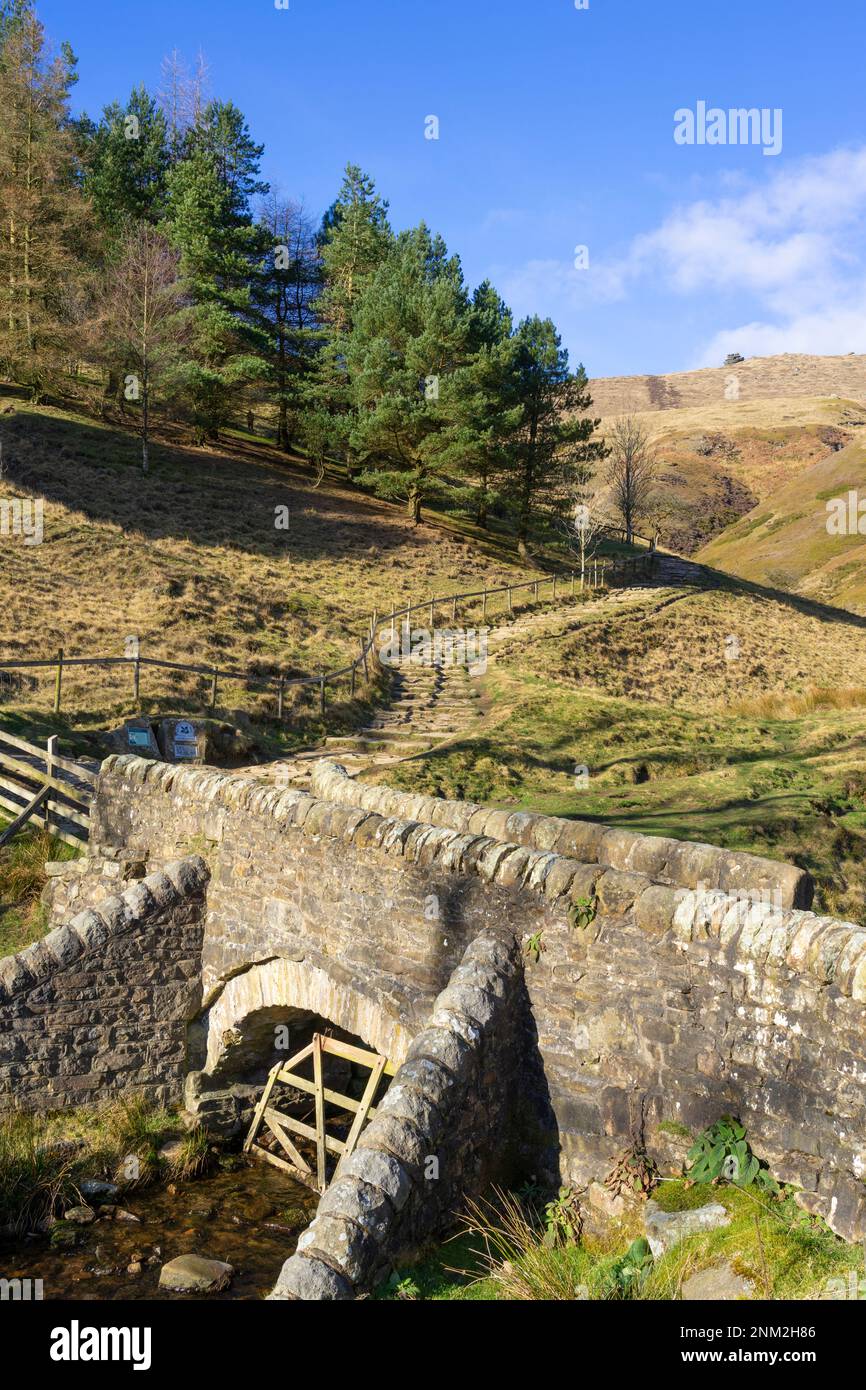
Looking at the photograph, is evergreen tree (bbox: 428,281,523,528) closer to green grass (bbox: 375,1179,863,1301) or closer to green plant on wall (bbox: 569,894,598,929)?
green plant on wall (bbox: 569,894,598,929)

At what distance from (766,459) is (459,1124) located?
4931 inches

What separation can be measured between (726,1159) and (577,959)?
5.03ft

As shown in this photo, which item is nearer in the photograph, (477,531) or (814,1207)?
(814,1207)

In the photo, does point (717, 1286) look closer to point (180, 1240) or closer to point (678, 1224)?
point (678, 1224)

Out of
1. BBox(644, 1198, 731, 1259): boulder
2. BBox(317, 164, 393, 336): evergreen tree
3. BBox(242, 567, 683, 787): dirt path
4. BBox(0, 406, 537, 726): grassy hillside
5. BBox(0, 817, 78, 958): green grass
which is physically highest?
BBox(317, 164, 393, 336): evergreen tree

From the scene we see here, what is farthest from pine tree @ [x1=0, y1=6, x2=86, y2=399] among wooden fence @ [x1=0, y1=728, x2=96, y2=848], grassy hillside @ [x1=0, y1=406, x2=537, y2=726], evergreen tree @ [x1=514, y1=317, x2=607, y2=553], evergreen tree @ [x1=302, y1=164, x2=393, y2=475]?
wooden fence @ [x1=0, y1=728, x2=96, y2=848]

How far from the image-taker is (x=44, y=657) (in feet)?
75.0

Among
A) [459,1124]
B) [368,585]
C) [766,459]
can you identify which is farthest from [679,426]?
[459,1124]

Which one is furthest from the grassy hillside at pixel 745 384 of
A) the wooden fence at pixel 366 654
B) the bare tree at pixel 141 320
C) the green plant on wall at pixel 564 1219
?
the green plant on wall at pixel 564 1219

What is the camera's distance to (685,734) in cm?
2517

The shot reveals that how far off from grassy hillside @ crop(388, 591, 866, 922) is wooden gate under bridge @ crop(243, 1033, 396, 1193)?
6.37m

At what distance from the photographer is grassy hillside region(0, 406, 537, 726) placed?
83.0 ft
